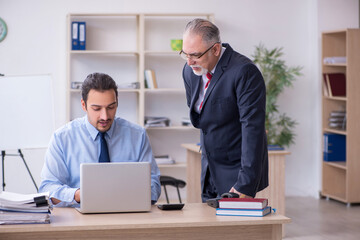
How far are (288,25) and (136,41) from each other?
186 cm

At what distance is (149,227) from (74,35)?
4.36 metres

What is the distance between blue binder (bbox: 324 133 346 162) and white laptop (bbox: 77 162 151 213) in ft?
15.0

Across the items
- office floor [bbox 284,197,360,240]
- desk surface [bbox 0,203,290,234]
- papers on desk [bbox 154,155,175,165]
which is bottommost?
office floor [bbox 284,197,360,240]

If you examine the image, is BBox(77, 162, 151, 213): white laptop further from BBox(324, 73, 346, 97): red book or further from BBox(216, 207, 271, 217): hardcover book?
BBox(324, 73, 346, 97): red book

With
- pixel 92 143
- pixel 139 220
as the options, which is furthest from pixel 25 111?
pixel 139 220

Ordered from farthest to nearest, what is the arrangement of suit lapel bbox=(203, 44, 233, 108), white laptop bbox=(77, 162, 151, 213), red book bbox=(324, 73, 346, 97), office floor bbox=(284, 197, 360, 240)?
red book bbox=(324, 73, 346, 97)
office floor bbox=(284, 197, 360, 240)
suit lapel bbox=(203, 44, 233, 108)
white laptop bbox=(77, 162, 151, 213)

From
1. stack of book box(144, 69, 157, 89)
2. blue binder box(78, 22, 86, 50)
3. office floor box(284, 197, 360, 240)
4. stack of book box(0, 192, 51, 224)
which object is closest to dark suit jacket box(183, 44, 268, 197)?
stack of book box(0, 192, 51, 224)

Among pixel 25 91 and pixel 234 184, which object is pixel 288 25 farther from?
pixel 234 184

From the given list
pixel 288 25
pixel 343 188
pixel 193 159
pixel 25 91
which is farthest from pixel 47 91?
pixel 343 188

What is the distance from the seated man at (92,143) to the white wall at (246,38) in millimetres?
3819

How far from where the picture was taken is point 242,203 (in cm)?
234

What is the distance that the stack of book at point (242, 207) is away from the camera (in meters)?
2.33

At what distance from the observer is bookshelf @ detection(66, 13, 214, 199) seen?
648cm

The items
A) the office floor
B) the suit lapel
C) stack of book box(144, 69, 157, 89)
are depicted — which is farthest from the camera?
stack of book box(144, 69, 157, 89)
